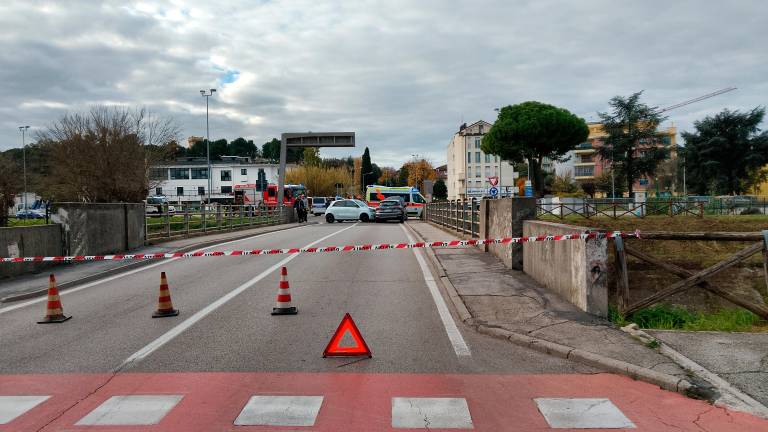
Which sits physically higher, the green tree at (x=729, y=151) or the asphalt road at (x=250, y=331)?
the green tree at (x=729, y=151)

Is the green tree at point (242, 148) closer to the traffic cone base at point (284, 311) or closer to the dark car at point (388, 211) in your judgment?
the dark car at point (388, 211)

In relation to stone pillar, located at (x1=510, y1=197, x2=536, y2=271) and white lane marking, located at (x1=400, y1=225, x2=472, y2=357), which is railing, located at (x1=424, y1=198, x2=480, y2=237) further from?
white lane marking, located at (x1=400, y1=225, x2=472, y2=357)

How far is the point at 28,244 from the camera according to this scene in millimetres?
12969

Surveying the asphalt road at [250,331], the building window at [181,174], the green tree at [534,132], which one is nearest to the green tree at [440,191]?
the building window at [181,174]

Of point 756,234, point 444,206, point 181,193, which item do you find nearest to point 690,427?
point 756,234

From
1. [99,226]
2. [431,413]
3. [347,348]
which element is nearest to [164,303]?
[347,348]

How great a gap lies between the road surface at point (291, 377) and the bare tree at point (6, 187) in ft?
40.3

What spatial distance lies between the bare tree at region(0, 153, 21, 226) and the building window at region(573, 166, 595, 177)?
99175 millimetres

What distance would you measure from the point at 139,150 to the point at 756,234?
1345 inches

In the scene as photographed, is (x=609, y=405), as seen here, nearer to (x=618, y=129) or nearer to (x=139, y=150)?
(x=139, y=150)

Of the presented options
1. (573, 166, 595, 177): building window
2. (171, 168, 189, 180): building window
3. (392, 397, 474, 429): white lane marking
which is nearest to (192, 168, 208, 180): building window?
(171, 168, 189, 180): building window

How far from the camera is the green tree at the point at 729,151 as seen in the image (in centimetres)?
5491

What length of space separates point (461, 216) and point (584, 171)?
9371cm

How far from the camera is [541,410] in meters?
4.65
